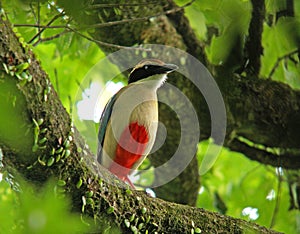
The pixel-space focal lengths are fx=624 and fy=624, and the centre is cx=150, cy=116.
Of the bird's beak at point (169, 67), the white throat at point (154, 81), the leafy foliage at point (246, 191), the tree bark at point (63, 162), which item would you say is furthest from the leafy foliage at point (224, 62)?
the white throat at point (154, 81)

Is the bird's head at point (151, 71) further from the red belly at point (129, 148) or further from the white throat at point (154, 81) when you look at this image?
the red belly at point (129, 148)

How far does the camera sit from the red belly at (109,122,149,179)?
5102mm

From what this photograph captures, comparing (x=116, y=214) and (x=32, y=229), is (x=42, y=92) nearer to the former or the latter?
(x=116, y=214)

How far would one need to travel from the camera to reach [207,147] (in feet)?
22.4

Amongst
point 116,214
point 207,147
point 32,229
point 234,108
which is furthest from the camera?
point 207,147

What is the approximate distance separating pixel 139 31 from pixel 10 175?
9.49 feet

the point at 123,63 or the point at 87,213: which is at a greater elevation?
the point at 87,213

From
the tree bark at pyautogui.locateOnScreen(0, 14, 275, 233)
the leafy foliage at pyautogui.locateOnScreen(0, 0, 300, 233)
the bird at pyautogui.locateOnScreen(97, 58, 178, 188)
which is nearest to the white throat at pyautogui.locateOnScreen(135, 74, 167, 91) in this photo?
the bird at pyautogui.locateOnScreen(97, 58, 178, 188)

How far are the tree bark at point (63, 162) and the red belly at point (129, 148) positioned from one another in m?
1.48

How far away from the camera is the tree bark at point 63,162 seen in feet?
9.05

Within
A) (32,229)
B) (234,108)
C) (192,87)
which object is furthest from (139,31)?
(32,229)

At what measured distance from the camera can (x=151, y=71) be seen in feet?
17.8

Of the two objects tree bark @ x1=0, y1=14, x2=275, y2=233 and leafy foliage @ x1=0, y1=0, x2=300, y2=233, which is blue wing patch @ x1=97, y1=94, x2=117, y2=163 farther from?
tree bark @ x1=0, y1=14, x2=275, y2=233

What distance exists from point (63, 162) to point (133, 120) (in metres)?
2.07
